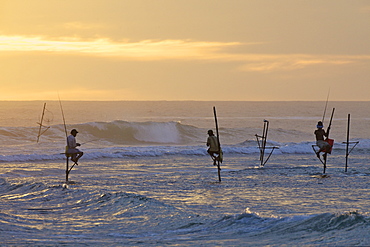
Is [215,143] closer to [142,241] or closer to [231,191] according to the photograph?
[231,191]

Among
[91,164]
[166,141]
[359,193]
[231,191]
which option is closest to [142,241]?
[231,191]

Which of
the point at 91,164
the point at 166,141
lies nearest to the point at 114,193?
the point at 91,164

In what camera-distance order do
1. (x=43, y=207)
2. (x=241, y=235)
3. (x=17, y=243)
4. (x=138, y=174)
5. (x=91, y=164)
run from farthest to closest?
1. (x=91, y=164)
2. (x=138, y=174)
3. (x=43, y=207)
4. (x=241, y=235)
5. (x=17, y=243)

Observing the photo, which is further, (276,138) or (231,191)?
(276,138)

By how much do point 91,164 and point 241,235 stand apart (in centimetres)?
1600

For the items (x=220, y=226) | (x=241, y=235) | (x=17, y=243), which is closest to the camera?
(x=17, y=243)

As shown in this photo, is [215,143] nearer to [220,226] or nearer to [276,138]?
[220,226]

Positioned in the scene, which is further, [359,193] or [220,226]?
[359,193]

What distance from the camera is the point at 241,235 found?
1036 cm

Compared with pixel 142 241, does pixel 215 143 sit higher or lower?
higher

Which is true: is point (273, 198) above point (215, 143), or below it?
below

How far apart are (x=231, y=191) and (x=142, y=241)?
6341 mm

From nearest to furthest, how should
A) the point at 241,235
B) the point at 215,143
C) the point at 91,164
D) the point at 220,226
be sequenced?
1. the point at 241,235
2. the point at 220,226
3. the point at 215,143
4. the point at 91,164

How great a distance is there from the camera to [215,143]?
18.3 meters
